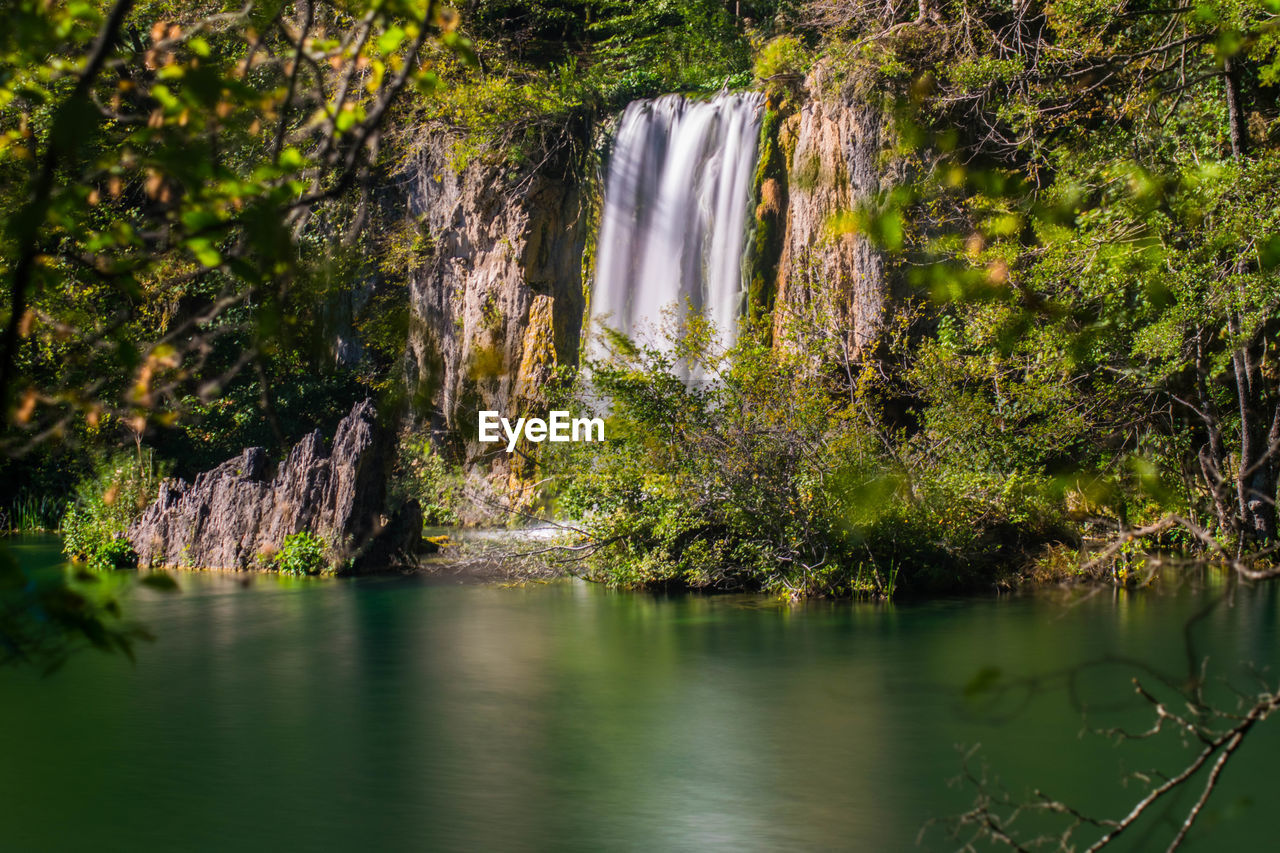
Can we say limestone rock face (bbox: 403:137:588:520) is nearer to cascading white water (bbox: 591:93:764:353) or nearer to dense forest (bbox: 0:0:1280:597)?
cascading white water (bbox: 591:93:764:353)

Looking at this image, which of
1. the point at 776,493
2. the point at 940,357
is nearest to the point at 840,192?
the point at 940,357

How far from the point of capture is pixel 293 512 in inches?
614

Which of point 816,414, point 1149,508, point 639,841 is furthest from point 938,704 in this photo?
point 1149,508

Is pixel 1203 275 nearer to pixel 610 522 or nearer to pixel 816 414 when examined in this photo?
pixel 816 414

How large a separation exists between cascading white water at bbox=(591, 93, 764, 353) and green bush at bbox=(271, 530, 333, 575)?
640 cm

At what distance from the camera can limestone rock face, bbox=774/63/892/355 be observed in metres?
17.2

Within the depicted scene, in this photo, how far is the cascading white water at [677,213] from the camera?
65.1 feet

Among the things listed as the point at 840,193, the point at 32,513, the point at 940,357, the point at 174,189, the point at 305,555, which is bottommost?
the point at 305,555

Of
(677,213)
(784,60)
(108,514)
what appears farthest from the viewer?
(677,213)

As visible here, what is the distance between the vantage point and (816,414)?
41.7 feet

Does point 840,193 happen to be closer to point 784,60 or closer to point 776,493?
point 784,60

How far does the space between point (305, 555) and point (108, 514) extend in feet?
9.64

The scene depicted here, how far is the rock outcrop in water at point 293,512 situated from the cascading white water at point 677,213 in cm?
571

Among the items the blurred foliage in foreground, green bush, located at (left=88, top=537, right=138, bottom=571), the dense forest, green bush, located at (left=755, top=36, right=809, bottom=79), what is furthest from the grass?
the blurred foliage in foreground
